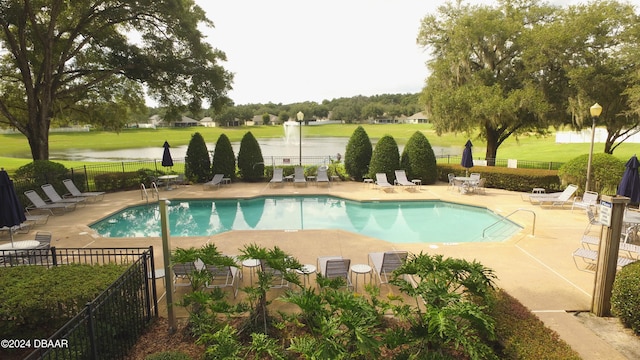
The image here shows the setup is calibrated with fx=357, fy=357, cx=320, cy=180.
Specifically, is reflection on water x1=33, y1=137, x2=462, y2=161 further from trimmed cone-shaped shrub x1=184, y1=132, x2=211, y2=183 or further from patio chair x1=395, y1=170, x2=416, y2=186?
patio chair x1=395, y1=170, x2=416, y2=186

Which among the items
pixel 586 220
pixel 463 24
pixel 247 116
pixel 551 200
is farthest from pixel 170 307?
pixel 247 116

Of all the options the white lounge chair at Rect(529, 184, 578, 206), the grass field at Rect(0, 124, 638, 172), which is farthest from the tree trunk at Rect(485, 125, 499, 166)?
the grass field at Rect(0, 124, 638, 172)

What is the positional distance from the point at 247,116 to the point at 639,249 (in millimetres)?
82629

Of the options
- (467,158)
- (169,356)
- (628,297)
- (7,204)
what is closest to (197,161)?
(7,204)

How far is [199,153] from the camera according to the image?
17.1 m

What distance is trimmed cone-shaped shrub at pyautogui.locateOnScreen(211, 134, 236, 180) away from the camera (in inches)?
671

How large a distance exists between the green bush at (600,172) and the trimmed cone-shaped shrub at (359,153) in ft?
26.5

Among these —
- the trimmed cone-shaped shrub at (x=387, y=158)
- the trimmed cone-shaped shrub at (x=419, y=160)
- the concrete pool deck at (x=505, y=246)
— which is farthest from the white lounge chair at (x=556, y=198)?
the trimmed cone-shaped shrub at (x=387, y=158)

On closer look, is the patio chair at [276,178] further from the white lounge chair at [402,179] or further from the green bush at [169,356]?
the green bush at [169,356]

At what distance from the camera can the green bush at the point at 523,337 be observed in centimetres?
369

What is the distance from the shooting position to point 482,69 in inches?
724

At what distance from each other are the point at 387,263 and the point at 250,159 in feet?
40.7

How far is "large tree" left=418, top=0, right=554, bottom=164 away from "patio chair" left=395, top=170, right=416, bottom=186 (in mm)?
3786

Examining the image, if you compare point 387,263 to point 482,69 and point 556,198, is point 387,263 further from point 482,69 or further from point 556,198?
point 482,69
